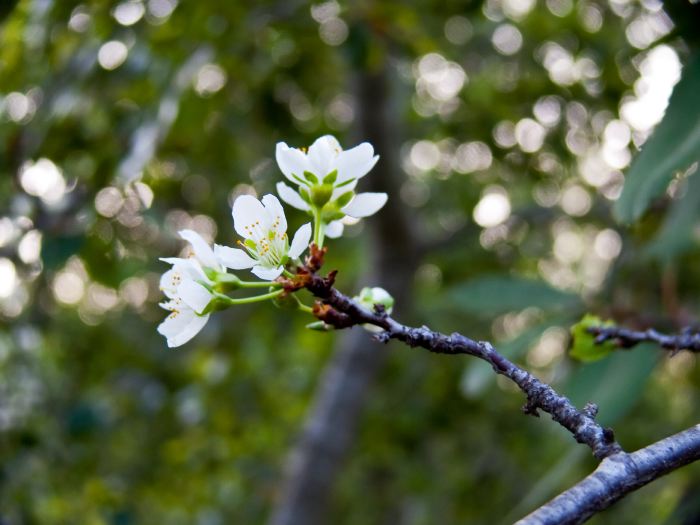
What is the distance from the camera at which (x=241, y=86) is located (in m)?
2.07

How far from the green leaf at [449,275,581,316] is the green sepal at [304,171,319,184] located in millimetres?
911

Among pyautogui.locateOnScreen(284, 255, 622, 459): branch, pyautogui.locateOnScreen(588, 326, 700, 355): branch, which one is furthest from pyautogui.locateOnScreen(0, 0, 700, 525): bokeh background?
pyautogui.locateOnScreen(284, 255, 622, 459): branch

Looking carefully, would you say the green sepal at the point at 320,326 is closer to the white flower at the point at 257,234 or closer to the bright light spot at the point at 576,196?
the white flower at the point at 257,234

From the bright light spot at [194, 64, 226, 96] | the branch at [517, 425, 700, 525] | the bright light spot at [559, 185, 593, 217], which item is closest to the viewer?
the branch at [517, 425, 700, 525]

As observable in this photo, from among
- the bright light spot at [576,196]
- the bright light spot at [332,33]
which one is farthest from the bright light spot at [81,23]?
the bright light spot at [576,196]

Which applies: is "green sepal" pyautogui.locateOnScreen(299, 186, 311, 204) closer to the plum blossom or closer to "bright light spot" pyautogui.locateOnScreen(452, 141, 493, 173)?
the plum blossom

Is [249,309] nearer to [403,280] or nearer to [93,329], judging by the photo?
[403,280]

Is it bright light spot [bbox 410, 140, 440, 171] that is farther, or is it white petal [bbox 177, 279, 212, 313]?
bright light spot [bbox 410, 140, 440, 171]

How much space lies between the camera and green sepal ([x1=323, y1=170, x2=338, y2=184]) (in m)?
0.66

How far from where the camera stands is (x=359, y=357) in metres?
2.35

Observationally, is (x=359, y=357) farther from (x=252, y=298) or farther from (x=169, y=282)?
(x=252, y=298)

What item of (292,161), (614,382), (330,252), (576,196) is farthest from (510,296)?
(576,196)

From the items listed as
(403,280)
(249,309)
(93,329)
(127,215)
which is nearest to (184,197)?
(249,309)

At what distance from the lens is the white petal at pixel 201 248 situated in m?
0.63
